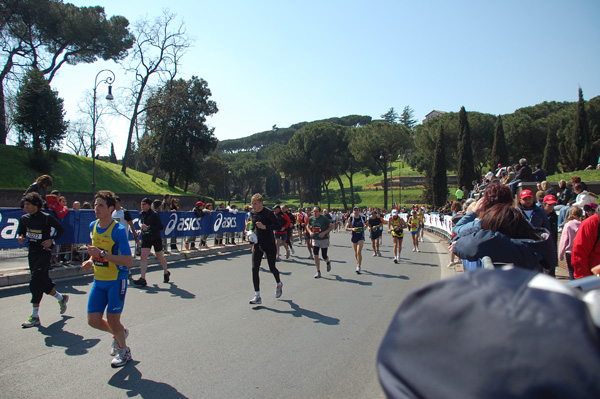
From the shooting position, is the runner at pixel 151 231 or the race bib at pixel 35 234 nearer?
the race bib at pixel 35 234

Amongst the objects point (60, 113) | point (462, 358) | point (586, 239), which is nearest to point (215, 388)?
point (462, 358)

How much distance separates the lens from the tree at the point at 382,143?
57625mm

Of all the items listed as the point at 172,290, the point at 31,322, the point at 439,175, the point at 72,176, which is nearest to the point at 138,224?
the point at 172,290

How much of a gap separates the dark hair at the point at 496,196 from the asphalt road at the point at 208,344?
2139 mm

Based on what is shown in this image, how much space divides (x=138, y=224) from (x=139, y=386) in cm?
985

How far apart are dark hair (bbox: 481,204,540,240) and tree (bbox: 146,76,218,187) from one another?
4423cm

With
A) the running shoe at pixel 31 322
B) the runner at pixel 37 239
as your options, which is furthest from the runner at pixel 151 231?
the running shoe at pixel 31 322

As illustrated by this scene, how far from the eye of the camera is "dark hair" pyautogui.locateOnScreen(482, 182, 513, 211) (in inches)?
130

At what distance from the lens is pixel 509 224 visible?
10.0 feet

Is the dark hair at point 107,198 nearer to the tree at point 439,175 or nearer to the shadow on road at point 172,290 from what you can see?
the shadow on road at point 172,290

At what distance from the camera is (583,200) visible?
1021cm

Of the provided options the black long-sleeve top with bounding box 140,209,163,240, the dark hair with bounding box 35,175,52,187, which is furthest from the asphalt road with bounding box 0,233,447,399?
the dark hair with bounding box 35,175,52,187

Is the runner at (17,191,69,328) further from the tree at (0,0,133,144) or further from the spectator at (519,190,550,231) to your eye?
the tree at (0,0,133,144)

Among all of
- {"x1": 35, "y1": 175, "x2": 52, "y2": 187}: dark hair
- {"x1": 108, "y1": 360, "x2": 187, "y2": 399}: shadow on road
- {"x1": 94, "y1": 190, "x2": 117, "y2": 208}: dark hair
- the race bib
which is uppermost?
{"x1": 35, "y1": 175, "x2": 52, "y2": 187}: dark hair
